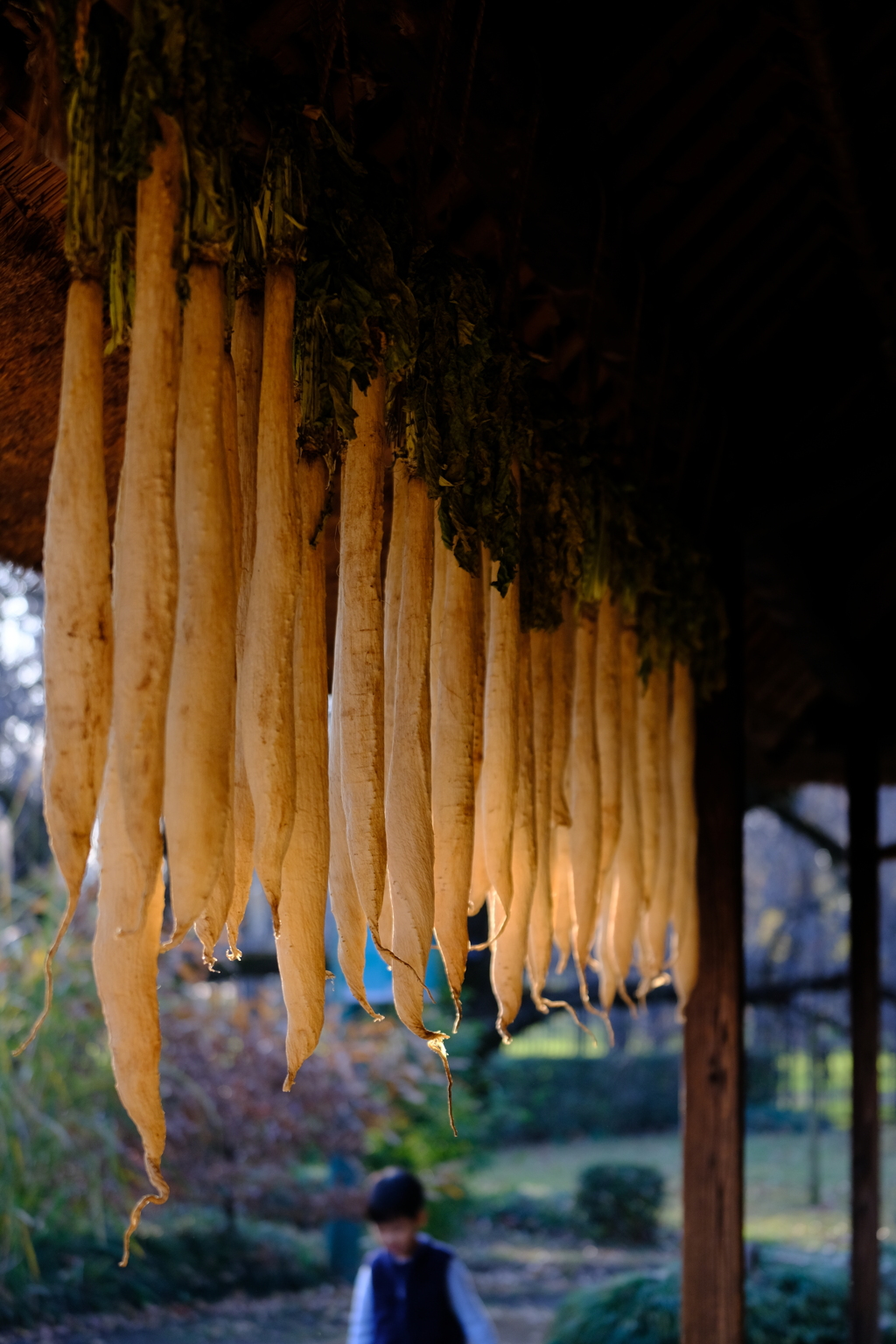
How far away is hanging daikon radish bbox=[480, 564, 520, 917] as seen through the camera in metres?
1.63

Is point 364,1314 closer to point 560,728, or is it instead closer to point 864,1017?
point 560,728

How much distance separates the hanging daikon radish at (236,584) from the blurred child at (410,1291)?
7.93 feet

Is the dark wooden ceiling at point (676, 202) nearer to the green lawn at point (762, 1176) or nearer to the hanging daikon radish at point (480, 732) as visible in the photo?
the hanging daikon radish at point (480, 732)

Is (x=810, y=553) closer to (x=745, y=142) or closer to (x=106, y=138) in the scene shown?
(x=745, y=142)

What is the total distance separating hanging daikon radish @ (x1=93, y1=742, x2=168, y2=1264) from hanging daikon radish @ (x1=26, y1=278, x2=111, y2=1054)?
1.2 inches

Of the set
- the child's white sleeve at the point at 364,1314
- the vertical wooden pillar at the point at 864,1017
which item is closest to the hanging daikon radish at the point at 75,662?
the child's white sleeve at the point at 364,1314

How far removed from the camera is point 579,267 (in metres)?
1.93

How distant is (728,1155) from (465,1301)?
1.10m

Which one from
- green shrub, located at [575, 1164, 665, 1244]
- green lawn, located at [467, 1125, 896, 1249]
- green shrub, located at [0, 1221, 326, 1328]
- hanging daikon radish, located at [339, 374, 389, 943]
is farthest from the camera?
green lawn, located at [467, 1125, 896, 1249]

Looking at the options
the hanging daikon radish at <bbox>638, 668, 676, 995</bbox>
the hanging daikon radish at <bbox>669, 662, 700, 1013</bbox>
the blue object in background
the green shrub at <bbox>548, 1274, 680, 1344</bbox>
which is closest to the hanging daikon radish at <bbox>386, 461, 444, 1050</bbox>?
the hanging daikon radish at <bbox>638, 668, 676, 995</bbox>

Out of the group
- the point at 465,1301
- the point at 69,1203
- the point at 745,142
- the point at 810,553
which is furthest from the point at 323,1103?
the point at 745,142

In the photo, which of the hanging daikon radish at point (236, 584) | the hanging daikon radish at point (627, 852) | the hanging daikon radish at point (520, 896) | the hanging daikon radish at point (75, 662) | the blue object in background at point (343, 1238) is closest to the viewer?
the hanging daikon radish at point (75, 662)

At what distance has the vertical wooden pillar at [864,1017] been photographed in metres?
4.96

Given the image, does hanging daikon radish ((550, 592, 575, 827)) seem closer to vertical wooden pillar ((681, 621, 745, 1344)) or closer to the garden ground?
vertical wooden pillar ((681, 621, 745, 1344))
